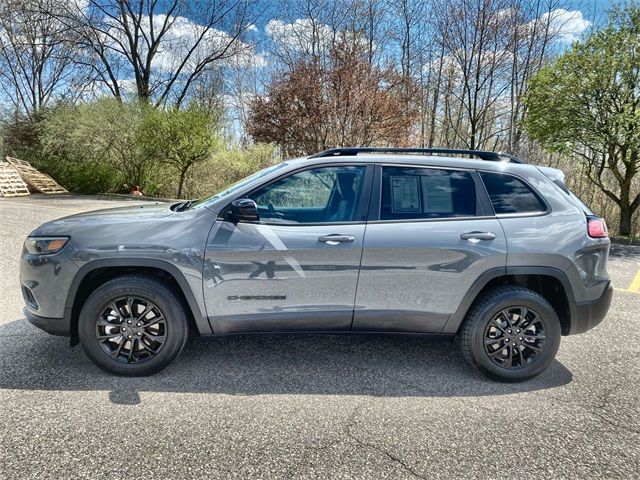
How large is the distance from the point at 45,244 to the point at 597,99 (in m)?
11.4

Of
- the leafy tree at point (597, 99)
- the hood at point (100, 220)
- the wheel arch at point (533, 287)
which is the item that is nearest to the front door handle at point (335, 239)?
the wheel arch at point (533, 287)

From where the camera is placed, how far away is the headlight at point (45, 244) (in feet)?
9.46

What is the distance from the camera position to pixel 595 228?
3062mm

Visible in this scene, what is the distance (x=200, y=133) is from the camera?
1608 cm

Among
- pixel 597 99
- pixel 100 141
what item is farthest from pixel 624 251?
pixel 100 141

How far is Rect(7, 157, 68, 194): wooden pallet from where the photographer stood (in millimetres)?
18000

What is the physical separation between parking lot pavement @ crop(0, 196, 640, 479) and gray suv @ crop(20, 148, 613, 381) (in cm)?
30

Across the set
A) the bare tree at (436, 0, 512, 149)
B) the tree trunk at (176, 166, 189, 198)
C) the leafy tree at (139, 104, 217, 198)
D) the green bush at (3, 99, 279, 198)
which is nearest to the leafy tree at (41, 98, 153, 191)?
the green bush at (3, 99, 279, 198)

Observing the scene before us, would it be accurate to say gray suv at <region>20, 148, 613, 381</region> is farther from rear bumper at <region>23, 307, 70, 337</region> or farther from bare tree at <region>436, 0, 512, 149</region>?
bare tree at <region>436, 0, 512, 149</region>

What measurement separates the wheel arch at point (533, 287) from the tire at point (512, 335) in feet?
0.27

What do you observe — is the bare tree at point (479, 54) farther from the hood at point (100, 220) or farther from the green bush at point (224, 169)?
the hood at point (100, 220)

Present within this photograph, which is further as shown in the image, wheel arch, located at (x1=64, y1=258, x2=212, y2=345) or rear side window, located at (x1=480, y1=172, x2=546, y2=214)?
rear side window, located at (x1=480, y1=172, x2=546, y2=214)

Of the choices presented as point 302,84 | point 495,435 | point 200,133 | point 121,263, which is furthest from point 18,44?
point 495,435

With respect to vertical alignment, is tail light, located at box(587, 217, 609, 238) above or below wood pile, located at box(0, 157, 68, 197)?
below
